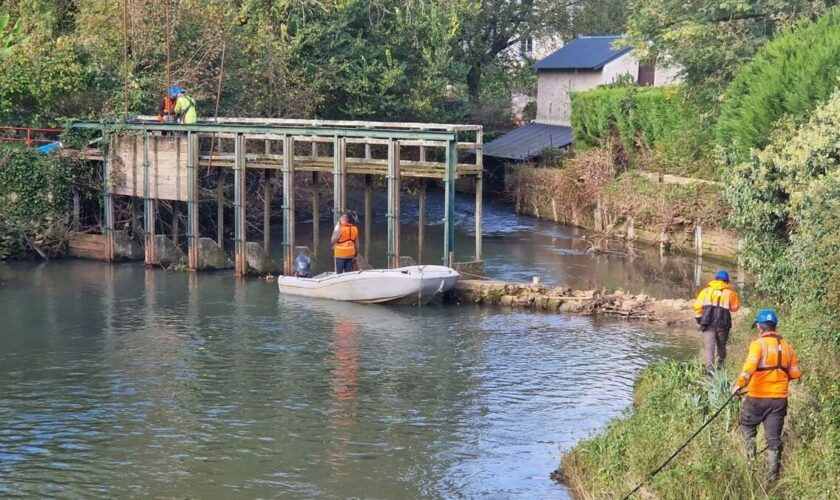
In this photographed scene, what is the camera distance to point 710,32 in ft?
107

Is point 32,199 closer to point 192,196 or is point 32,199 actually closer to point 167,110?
point 167,110

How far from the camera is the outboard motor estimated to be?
26953mm

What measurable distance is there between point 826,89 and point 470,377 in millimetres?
10943

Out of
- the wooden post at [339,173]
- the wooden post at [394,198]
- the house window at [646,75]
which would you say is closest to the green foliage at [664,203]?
the house window at [646,75]

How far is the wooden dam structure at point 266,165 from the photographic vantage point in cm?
2714

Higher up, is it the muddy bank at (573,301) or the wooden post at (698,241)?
the wooden post at (698,241)

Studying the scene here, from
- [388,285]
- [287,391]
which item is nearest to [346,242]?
[388,285]

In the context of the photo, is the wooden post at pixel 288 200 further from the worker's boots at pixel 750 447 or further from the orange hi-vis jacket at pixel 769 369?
the orange hi-vis jacket at pixel 769 369

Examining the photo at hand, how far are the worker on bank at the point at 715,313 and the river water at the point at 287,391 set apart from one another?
1719 mm

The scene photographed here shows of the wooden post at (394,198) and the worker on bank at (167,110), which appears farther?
the worker on bank at (167,110)

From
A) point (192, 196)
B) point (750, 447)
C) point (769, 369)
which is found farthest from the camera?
point (192, 196)

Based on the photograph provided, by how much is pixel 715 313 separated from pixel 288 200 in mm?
14485

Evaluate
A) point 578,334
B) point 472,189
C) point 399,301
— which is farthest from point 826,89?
point 472,189

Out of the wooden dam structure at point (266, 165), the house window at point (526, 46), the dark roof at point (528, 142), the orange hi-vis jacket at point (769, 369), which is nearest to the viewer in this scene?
the orange hi-vis jacket at point (769, 369)
